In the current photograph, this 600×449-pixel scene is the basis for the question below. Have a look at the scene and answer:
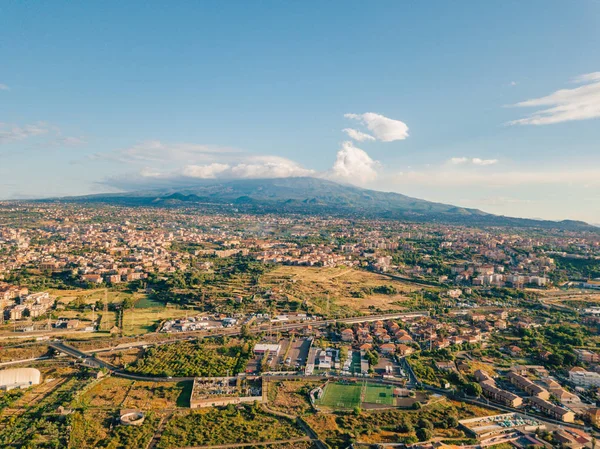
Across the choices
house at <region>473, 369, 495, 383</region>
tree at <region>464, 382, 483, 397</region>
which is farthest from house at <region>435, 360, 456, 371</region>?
tree at <region>464, 382, 483, 397</region>

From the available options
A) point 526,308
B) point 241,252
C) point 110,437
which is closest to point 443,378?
point 110,437

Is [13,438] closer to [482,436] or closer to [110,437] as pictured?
[110,437]

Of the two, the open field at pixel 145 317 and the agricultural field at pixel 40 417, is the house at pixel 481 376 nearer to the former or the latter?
the agricultural field at pixel 40 417

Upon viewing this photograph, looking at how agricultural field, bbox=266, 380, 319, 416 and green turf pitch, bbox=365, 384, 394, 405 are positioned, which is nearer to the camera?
agricultural field, bbox=266, 380, 319, 416

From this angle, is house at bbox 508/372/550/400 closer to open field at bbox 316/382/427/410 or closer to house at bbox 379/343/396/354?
open field at bbox 316/382/427/410

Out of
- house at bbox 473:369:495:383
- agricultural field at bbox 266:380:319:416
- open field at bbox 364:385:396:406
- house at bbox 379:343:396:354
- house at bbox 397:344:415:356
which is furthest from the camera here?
house at bbox 379:343:396:354

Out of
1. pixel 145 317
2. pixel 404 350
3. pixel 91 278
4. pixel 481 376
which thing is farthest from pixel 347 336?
pixel 91 278

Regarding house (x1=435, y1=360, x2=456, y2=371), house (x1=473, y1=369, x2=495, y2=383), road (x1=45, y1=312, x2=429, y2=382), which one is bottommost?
road (x1=45, y1=312, x2=429, y2=382)

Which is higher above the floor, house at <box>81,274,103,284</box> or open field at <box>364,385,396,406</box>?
house at <box>81,274,103,284</box>
